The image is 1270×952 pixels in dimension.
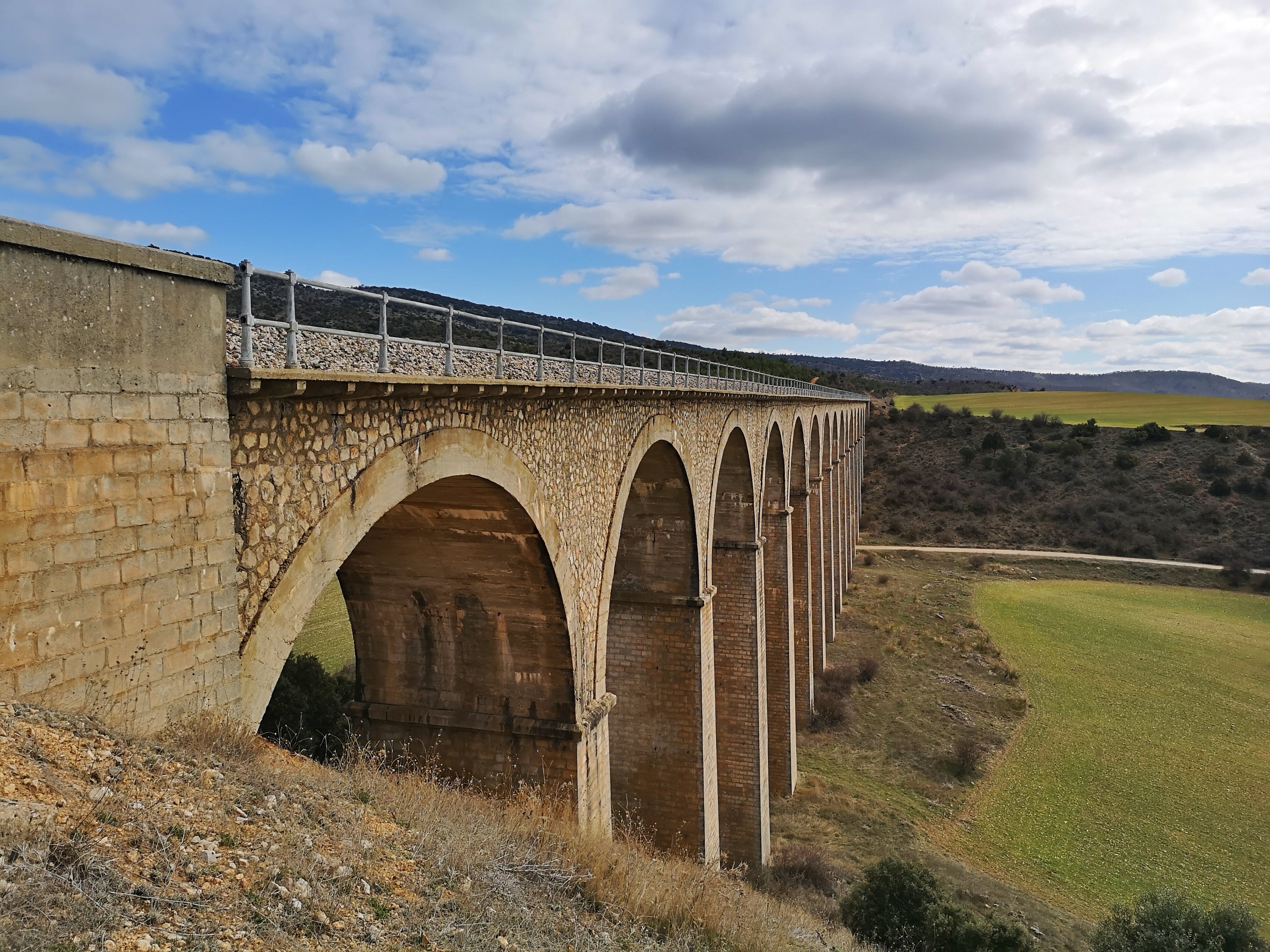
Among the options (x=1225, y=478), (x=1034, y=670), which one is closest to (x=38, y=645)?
(x=1034, y=670)

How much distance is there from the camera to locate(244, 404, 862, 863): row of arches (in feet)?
27.5

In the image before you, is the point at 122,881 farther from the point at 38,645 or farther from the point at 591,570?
the point at 591,570

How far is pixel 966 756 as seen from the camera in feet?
74.3

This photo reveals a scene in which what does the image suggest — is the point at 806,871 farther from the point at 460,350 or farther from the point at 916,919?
the point at 460,350

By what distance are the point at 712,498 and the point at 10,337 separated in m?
14.3

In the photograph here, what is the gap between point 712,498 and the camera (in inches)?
673

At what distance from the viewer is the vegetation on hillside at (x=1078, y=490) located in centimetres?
5209

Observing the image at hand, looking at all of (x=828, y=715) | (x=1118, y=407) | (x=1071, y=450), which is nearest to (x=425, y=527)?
(x=828, y=715)

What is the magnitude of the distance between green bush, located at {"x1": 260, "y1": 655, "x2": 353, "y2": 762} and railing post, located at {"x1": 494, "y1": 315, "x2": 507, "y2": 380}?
483 inches

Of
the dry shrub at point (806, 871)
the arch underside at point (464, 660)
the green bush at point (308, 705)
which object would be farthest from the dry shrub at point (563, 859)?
the green bush at point (308, 705)

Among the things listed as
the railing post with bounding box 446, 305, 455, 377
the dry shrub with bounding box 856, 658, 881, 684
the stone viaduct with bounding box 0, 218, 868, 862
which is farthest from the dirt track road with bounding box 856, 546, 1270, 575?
the railing post with bounding box 446, 305, 455, 377

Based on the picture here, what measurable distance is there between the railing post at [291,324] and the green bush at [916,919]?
12.0 metres

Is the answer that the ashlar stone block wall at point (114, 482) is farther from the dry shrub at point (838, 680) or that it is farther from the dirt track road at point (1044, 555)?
the dirt track road at point (1044, 555)


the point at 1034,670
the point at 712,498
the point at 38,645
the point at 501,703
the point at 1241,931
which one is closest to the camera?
the point at 38,645
